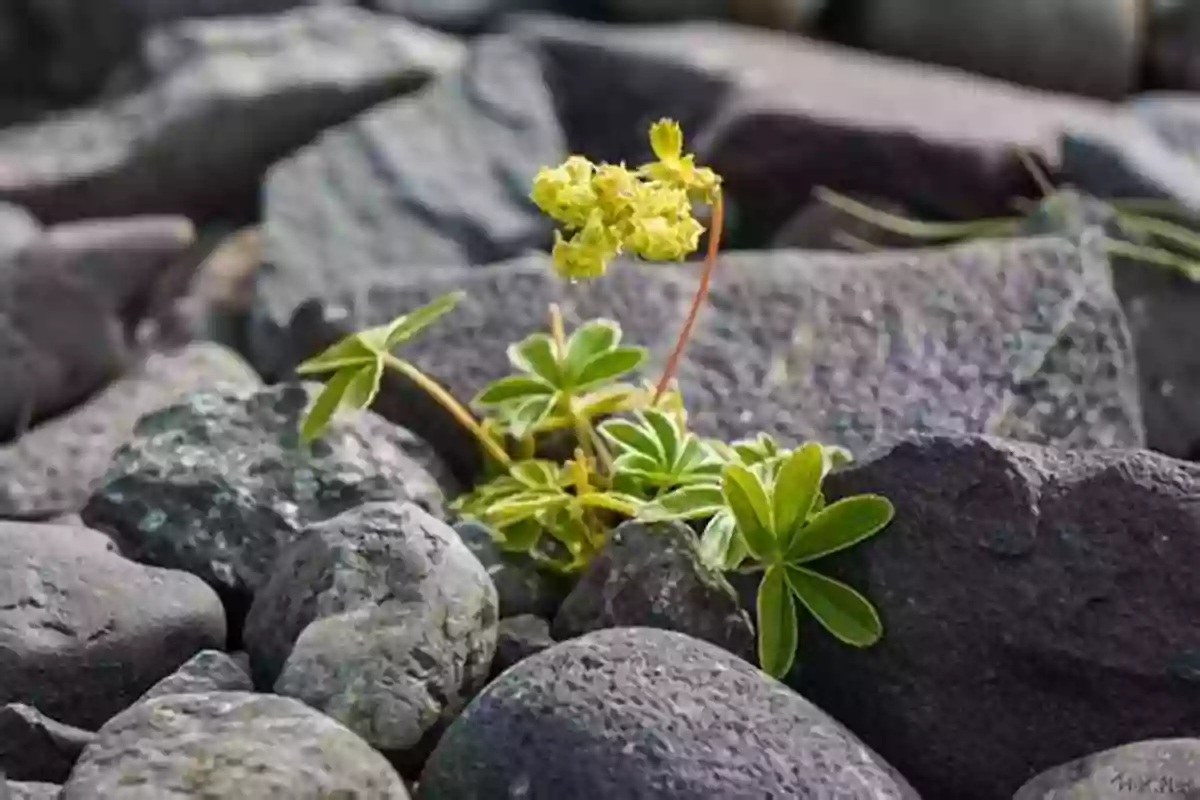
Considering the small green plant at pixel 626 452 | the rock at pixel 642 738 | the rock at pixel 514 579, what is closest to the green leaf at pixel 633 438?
the small green plant at pixel 626 452

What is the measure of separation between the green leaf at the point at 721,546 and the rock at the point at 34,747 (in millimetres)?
371

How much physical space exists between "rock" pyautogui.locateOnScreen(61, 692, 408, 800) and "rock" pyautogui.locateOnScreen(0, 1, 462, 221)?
44.4 inches

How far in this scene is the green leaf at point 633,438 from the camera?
3.15 feet

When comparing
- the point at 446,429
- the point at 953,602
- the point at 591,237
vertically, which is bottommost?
the point at 446,429

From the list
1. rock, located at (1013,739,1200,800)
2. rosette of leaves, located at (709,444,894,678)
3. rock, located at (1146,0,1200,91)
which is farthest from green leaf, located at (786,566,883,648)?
rock, located at (1146,0,1200,91)

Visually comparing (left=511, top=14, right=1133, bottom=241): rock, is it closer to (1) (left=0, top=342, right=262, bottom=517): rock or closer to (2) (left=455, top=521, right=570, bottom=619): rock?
(1) (left=0, top=342, right=262, bottom=517): rock

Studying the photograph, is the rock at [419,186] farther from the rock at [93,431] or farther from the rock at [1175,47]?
the rock at [1175,47]

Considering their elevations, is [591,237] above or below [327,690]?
above

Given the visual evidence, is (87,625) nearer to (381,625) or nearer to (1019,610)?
(381,625)

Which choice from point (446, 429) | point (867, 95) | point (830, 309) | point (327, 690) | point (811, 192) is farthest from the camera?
point (867, 95)

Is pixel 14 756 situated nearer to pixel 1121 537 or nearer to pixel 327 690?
pixel 327 690

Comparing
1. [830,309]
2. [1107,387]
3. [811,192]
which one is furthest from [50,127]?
[1107,387]

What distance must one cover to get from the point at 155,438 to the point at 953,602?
1.89 feet

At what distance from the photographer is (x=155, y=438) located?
3.39 feet
